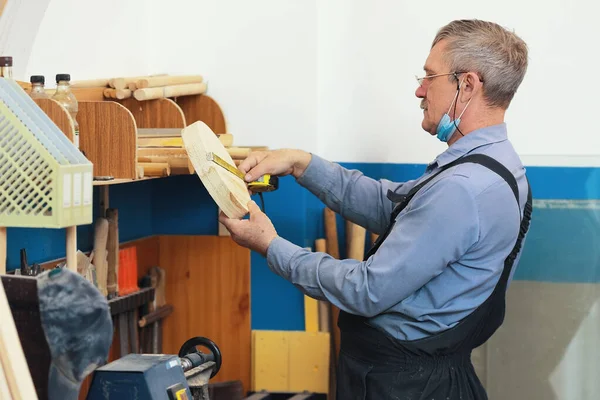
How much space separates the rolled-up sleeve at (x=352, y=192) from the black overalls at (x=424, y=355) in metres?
0.38

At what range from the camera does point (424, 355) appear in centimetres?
238

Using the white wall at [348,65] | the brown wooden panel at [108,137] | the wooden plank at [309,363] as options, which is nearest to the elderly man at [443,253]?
the brown wooden panel at [108,137]

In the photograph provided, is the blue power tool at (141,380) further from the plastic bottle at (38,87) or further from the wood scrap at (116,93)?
the wood scrap at (116,93)

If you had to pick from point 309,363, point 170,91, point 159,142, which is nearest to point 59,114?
point 159,142

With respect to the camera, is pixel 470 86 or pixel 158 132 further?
pixel 158 132

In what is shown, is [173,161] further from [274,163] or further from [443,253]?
[443,253]

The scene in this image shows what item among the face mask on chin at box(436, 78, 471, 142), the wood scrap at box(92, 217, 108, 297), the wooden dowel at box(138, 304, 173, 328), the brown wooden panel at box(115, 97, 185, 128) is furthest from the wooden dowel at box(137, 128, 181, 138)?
the face mask on chin at box(436, 78, 471, 142)

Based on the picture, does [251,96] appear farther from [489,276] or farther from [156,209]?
[489,276]

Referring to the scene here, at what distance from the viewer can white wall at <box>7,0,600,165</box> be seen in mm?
3463

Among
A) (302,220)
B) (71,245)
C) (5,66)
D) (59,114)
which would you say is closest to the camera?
(71,245)

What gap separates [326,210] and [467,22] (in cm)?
131

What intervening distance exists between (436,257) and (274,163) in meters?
0.74

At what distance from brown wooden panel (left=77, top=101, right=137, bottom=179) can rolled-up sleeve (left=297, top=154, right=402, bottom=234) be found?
0.62 m

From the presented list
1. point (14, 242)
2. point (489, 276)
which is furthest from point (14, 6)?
point (489, 276)
